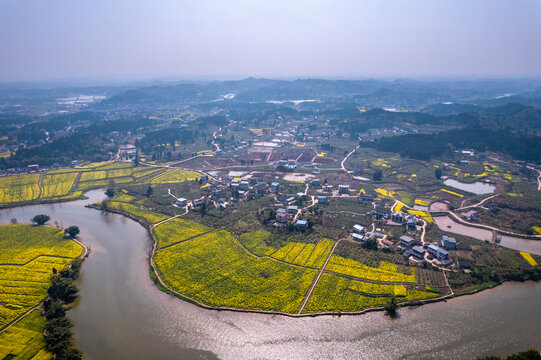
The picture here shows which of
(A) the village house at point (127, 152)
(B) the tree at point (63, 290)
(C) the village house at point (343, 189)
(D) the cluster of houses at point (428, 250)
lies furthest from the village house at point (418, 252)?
(A) the village house at point (127, 152)

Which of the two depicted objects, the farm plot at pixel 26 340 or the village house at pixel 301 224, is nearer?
the farm plot at pixel 26 340

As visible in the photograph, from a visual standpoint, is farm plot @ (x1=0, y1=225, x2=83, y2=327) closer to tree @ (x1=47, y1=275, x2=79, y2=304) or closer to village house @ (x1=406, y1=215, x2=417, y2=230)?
tree @ (x1=47, y1=275, x2=79, y2=304)

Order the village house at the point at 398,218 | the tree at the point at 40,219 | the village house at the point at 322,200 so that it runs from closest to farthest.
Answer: the village house at the point at 398,218 → the tree at the point at 40,219 → the village house at the point at 322,200

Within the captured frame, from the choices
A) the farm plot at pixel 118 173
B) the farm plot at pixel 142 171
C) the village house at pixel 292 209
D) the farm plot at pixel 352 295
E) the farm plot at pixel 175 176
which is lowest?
the farm plot at pixel 142 171

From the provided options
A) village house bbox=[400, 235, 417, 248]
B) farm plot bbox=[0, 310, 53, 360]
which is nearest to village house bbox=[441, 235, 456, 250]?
village house bbox=[400, 235, 417, 248]

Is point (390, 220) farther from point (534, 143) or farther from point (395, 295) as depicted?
point (534, 143)

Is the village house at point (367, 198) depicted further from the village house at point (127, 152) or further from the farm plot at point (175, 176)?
the village house at point (127, 152)
